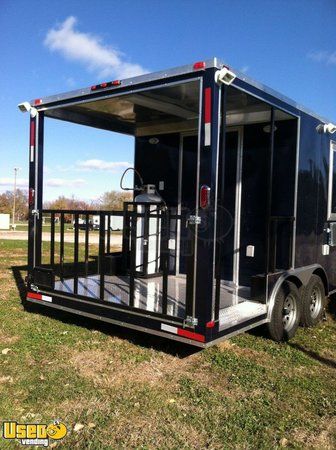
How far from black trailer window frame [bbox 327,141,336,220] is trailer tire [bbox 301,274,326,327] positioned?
1.00 metres

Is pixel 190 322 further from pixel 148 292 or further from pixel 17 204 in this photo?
pixel 17 204

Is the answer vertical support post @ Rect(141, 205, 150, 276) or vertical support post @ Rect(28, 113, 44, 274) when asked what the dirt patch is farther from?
vertical support post @ Rect(141, 205, 150, 276)

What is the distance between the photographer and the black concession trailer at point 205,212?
376 centimetres

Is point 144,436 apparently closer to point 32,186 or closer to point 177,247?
point 32,186

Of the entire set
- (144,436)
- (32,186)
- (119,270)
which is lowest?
(144,436)

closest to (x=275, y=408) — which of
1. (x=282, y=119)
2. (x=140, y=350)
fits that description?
(x=140, y=350)

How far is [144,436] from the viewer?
2.91 meters

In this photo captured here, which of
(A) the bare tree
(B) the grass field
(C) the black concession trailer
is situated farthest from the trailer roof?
(A) the bare tree

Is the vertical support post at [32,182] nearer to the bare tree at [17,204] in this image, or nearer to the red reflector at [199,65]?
the red reflector at [199,65]

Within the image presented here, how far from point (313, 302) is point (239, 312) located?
6.01 feet

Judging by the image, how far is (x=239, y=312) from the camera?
438 cm

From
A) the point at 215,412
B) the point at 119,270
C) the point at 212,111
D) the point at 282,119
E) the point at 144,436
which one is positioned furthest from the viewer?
the point at 119,270

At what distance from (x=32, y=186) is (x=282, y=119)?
3140mm

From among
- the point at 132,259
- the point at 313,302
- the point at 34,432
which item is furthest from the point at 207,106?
the point at 313,302
